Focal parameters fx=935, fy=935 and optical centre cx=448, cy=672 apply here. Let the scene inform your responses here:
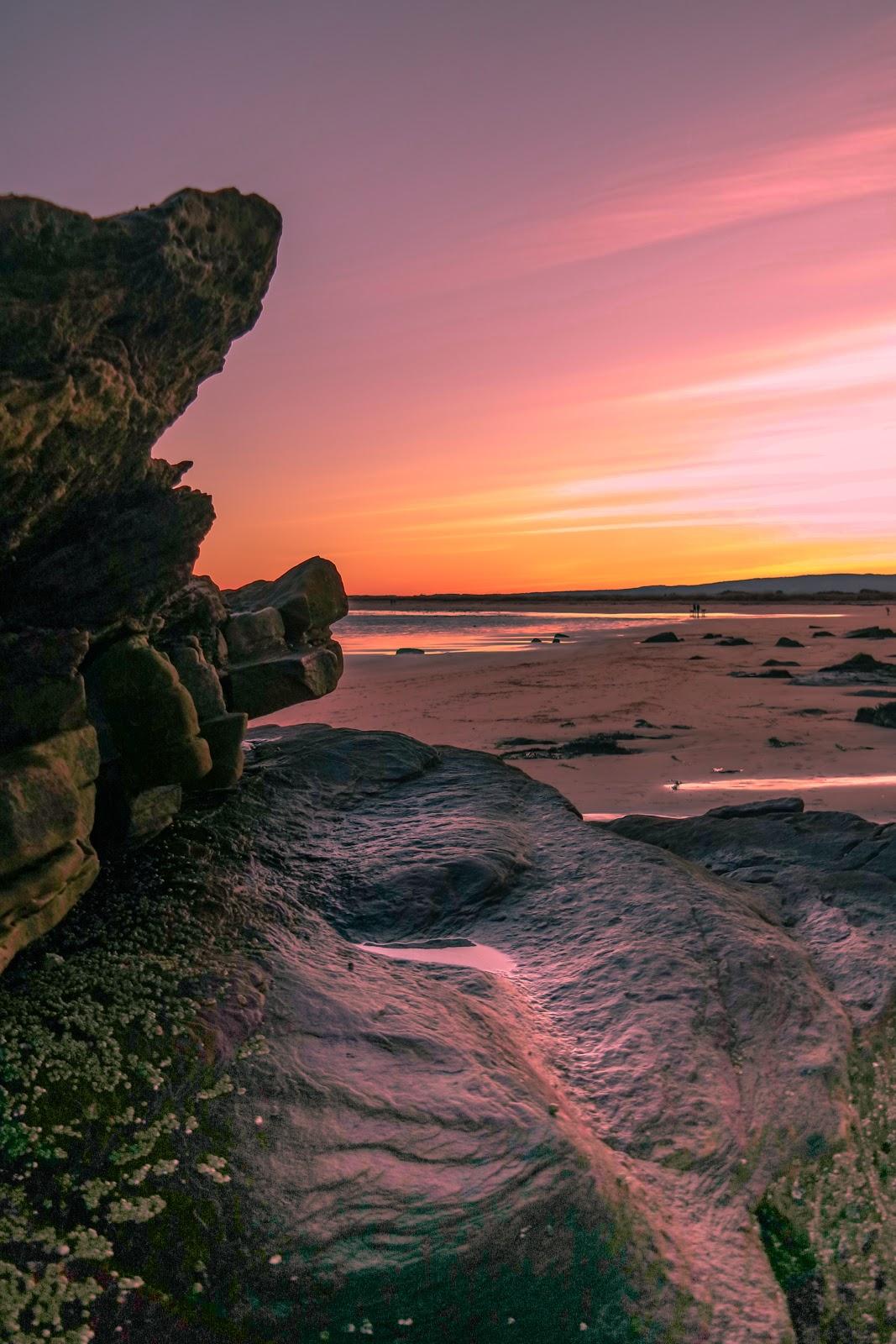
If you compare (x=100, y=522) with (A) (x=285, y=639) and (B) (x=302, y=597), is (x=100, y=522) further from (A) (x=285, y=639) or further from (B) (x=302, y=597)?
(B) (x=302, y=597)

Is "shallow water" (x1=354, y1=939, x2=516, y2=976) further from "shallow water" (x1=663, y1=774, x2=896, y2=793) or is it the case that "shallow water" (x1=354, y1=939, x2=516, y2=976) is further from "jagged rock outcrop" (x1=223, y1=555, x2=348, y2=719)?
"shallow water" (x1=663, y1=774, x2=896, y2=793)

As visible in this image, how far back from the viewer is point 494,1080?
3402 mm

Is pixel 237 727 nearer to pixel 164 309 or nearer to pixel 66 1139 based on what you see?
pixel 164 309

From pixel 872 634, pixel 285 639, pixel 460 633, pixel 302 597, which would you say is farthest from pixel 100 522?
pixel 460 633

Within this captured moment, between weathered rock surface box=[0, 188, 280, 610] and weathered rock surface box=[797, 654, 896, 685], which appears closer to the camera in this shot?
weathered rock surface box=[0, 188, 280, 610]

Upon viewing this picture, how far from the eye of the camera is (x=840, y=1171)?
3467 mm

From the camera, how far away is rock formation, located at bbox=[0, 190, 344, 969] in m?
3.85

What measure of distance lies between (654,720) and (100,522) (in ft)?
37.7

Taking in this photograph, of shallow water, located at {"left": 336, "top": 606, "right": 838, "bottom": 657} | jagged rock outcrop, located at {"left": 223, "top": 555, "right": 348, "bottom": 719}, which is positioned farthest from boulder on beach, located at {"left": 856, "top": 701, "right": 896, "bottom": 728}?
shallow water, located at {"left": 336, "top": 606, "right": 838, "bottom": 657}

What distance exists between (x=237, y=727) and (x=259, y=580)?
3393 mm

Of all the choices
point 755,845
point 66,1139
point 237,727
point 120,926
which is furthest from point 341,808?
point 66,1139

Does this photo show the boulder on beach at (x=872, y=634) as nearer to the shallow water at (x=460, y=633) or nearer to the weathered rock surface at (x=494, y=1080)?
the shallow water at (x=460, y=633)

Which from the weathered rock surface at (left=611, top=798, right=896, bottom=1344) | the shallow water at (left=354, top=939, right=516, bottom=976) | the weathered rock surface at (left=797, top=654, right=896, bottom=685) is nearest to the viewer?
the weathered rock surface at (left=611, top=798, right=896, bottom=1344)

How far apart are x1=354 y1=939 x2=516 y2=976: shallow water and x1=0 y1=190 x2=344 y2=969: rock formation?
1482 millimetres
